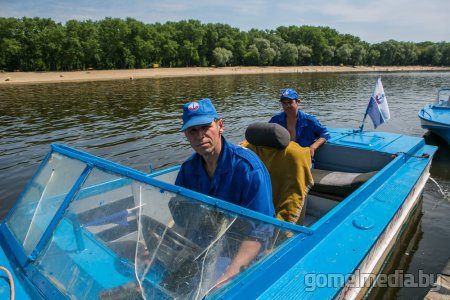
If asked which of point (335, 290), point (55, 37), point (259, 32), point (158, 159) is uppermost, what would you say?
point (259, 32)

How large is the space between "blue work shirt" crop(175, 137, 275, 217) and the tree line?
68.2m

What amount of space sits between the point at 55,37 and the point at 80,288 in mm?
70123

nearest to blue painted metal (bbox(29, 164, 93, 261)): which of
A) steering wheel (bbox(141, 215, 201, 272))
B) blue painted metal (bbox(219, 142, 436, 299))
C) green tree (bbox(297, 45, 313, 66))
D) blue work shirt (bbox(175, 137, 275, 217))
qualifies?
steering wheel (bbox(141, 215, 201, 272))

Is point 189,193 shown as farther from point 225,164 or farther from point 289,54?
point 289,54

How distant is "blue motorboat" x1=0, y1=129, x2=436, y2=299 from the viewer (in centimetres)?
195

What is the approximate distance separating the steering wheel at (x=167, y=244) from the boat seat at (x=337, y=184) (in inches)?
123

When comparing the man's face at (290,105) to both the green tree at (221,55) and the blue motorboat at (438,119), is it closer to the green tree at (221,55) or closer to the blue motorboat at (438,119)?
the blue motorboat at (438,119)

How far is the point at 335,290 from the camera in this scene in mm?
2221

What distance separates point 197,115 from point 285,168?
168cm

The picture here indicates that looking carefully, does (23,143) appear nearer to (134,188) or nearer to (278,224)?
(134,188)

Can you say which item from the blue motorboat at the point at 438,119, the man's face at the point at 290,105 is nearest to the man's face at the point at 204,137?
the man's face at the point at 290,105

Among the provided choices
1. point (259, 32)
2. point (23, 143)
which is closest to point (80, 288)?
point (23, 143)

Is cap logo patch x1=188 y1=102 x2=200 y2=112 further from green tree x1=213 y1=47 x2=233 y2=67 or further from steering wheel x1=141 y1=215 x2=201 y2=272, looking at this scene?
green tree x1=213 y1=47 x2=233 y2=67

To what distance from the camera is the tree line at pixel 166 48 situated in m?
60.2
